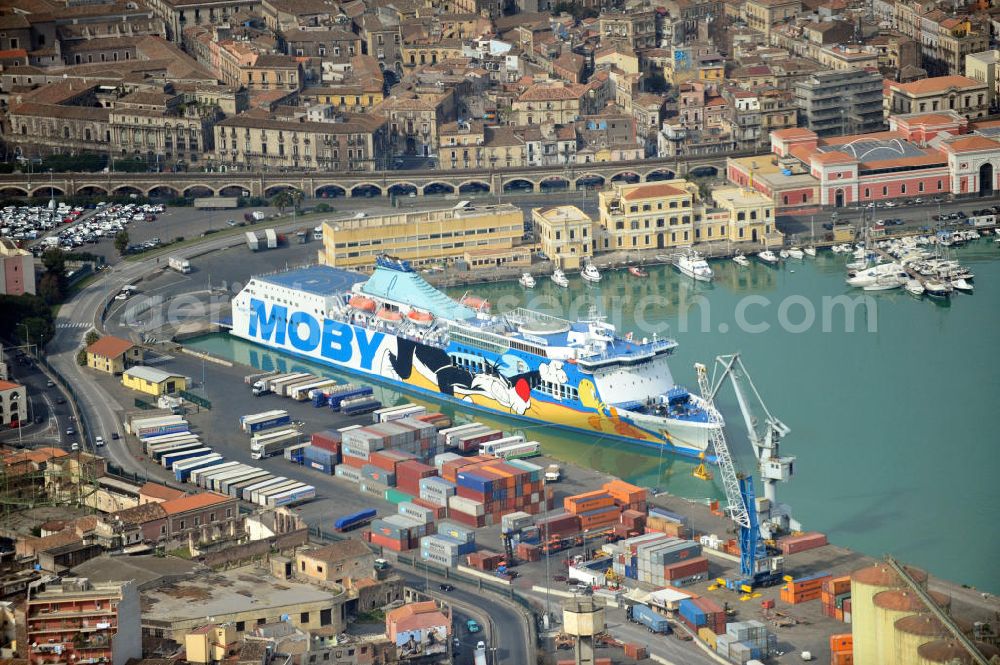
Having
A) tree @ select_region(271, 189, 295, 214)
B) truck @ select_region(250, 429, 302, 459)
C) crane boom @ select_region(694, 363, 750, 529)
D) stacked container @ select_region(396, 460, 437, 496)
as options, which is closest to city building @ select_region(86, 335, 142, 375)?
truck @ select_region(250, 429, 302, 459)

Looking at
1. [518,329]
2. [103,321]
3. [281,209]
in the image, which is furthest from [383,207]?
[518,329]

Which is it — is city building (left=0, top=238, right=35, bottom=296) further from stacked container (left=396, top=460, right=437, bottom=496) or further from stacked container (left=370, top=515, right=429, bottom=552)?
stacked container (left=370, top=515, right=429, bottom=552)

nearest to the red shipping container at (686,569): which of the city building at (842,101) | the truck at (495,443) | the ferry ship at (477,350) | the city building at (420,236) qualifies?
the ferry ship at (477,350)

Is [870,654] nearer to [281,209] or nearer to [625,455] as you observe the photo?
[625,455]

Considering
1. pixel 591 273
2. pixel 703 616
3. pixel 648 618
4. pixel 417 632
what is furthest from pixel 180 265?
pixel 703 616

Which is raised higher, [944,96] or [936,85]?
[936,85]

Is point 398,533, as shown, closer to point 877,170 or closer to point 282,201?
point 282,201
